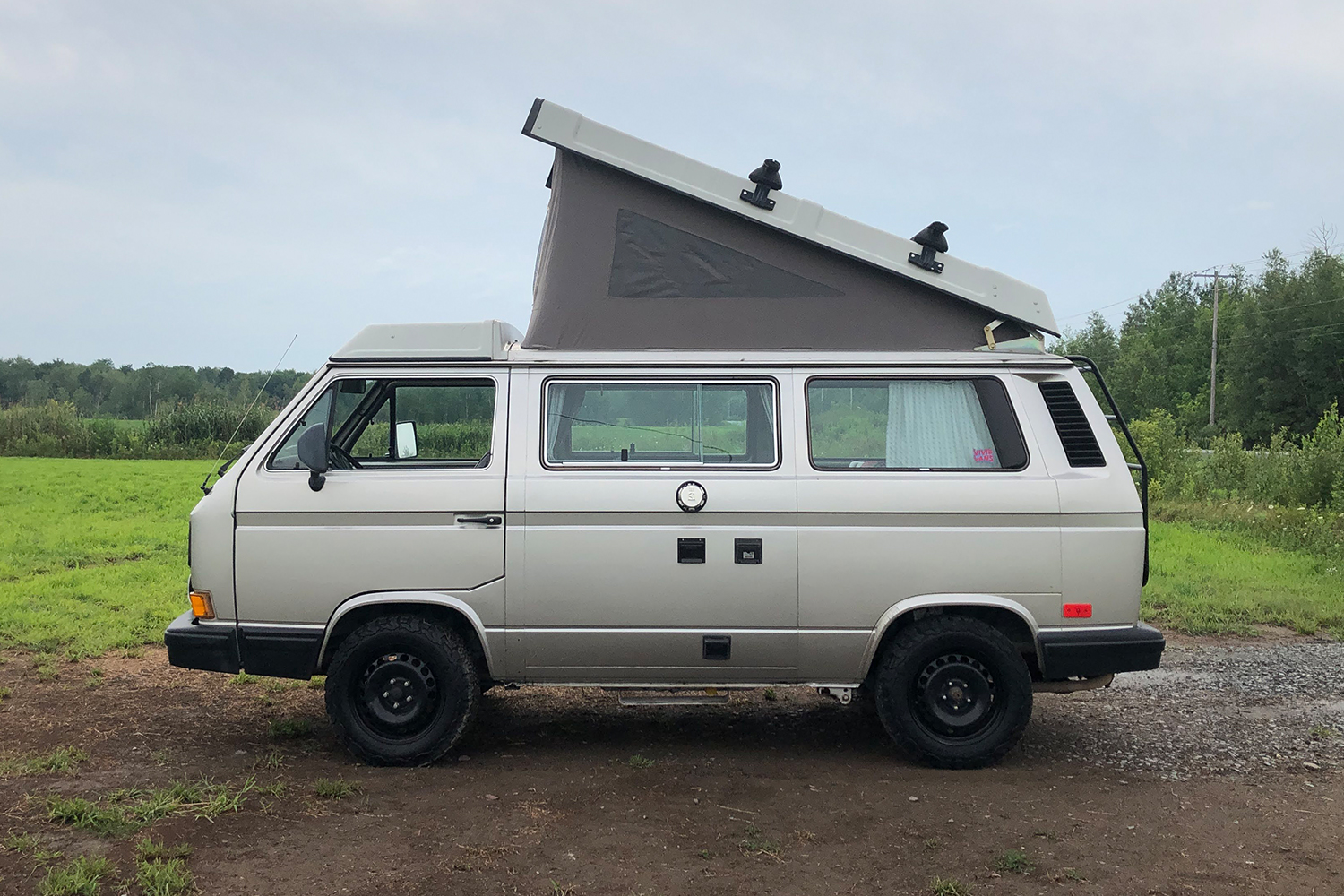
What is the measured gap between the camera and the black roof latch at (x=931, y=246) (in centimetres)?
580

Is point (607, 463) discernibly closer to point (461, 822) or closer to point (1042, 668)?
point (461, 822)

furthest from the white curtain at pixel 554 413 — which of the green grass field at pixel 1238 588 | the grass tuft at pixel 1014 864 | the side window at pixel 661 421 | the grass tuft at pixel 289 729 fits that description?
the green grass field at pixel 1238 588

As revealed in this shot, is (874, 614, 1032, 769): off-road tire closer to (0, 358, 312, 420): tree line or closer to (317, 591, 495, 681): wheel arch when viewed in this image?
(317, 591, 495, 681): wheel arch

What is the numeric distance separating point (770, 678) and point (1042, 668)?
1494mm

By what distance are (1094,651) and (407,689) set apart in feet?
12.5

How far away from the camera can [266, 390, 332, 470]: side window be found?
571 cm

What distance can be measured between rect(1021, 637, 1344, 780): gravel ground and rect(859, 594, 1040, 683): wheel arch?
2.73 ft

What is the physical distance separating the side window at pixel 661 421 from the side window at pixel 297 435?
1.27 m

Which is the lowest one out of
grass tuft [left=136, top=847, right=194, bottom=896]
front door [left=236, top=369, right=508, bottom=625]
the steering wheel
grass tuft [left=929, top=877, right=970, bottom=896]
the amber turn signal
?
grass tuft [left=929, top=877, right=970, bottom=896]

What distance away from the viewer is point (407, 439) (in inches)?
241

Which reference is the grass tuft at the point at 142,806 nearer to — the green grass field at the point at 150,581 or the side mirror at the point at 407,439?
the side mirror at the point at 407,439

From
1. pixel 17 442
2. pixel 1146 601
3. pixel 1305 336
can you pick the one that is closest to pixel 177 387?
pixel 17 442

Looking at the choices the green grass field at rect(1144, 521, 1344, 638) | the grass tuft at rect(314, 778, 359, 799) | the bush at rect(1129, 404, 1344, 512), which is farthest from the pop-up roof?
the bush at rect(1129, 404, 1344, 512)

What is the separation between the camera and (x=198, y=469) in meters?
30.1
